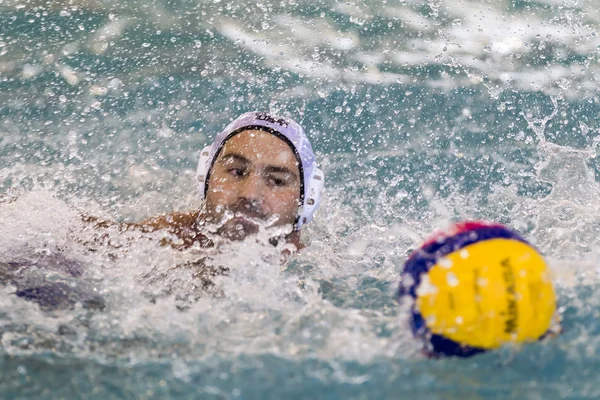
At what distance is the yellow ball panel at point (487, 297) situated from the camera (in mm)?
1622

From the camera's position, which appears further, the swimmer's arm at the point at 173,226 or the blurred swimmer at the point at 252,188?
the swimmer's arm at the point at 173,226

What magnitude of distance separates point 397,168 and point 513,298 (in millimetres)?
1896

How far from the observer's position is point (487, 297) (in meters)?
1.62

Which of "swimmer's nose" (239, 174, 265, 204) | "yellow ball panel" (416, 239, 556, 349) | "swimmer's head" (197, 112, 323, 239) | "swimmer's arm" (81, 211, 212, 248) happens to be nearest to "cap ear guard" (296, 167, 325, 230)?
"swimmer's head" (197, 112, 323, 239)

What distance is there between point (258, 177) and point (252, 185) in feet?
0.16

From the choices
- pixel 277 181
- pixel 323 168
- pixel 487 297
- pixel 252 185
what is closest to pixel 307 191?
pixel 277 181

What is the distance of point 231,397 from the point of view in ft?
5.59

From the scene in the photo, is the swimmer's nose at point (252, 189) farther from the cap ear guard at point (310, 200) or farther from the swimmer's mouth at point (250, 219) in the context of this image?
the cap ear guard at point (310, 200)

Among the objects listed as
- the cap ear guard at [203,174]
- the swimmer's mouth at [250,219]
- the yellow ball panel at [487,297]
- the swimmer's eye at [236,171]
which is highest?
the yellow ball panel at [487,297]

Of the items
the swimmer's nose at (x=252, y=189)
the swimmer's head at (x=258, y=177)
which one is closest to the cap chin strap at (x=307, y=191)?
the swimmer's head at (x=258, y=177)

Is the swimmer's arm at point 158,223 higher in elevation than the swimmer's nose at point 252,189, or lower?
lower

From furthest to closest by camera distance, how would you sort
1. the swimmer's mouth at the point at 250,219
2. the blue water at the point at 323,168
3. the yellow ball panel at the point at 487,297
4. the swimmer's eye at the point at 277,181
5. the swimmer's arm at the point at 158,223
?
the swimmer's arm at the point at 158,223 → the swimmer's eye at the point at 277,181 → the swimmer's mouth at the point at 250,219 → the blue water at the point at 323,168 → the yellow ball panel at the point at 487,297

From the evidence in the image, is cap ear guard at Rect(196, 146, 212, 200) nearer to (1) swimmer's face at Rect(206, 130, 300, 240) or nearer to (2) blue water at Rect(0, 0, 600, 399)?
(1) swimmer's face at Rect(206, 130, 300, 240)

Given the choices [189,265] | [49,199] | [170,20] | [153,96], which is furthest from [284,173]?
[170,20]
